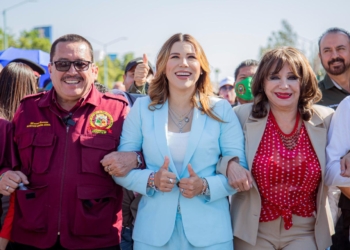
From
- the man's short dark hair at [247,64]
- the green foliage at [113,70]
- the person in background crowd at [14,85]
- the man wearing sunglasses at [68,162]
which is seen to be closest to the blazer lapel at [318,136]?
the man wearing sunglasses at [68,162]

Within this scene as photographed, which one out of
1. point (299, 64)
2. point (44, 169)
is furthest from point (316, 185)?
point (44, 169)

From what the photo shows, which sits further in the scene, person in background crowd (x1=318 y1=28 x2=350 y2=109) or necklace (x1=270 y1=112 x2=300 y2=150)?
person in background crowd (x1=318 y1=28 x2=350 y2=109)

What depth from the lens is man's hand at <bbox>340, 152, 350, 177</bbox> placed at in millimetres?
3641

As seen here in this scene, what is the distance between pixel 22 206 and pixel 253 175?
1.85 m

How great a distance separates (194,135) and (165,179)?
0.44m

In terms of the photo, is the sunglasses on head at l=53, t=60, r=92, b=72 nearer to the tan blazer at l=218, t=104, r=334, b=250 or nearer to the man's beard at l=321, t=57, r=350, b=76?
the tan blazer at l=218, t=104, r=334, b=250

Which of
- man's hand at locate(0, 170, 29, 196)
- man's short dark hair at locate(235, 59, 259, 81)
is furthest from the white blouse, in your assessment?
man's short dark hair at locate(235, 59, 259, 81)

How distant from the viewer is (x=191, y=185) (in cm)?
356

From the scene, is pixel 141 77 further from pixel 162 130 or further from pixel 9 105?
pixel 162 130

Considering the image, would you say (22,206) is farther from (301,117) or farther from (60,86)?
(301,117)

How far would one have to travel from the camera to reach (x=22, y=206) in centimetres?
381

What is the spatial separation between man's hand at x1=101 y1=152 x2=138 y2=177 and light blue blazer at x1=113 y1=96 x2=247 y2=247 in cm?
6

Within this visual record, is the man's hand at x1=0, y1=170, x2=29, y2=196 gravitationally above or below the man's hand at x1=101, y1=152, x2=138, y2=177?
below

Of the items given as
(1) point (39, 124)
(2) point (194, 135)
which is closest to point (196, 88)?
(2) point (194, 135)
